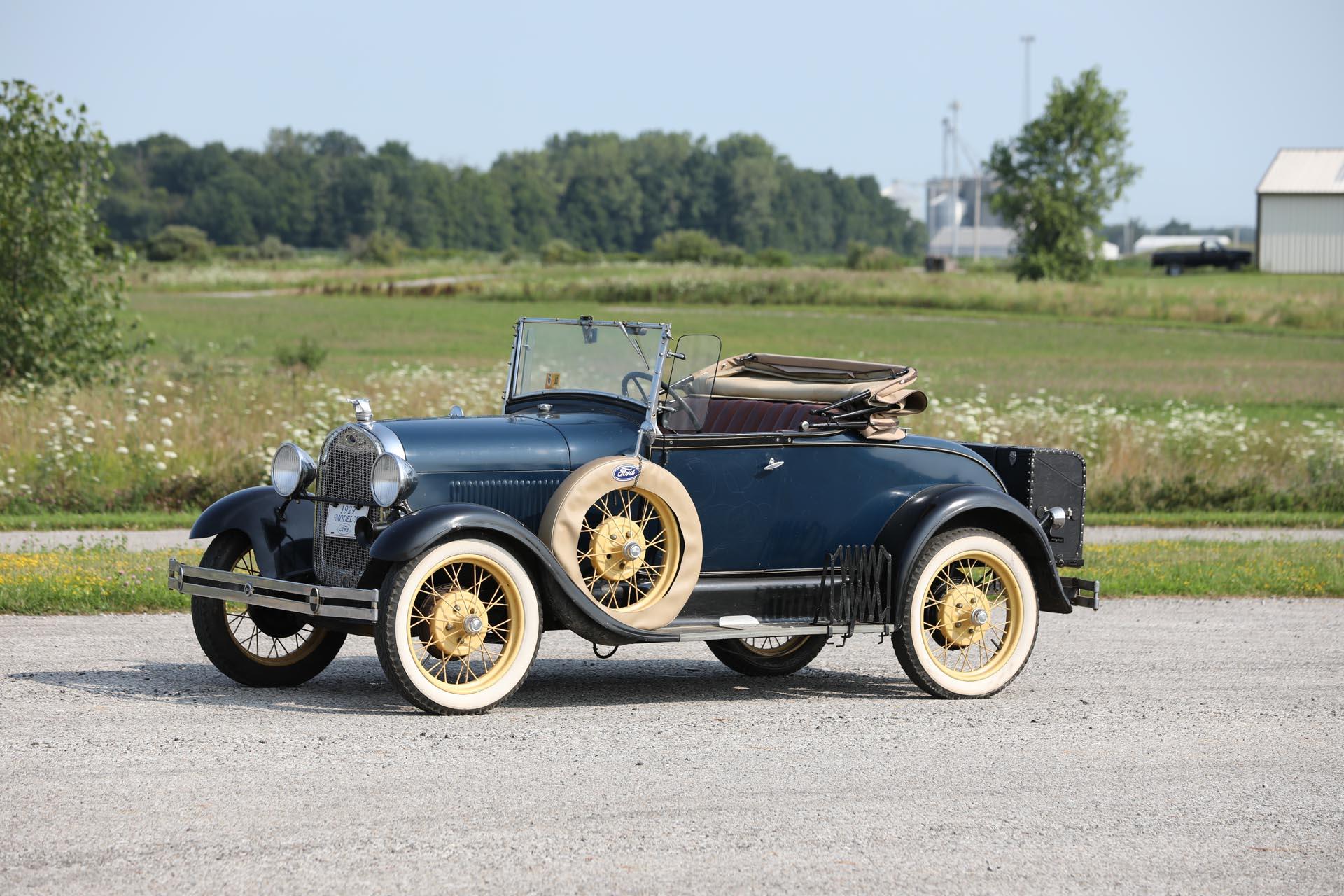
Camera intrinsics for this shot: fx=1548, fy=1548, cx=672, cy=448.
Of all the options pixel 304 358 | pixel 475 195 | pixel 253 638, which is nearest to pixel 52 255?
pixel 304 358

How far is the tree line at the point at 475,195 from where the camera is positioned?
146 m

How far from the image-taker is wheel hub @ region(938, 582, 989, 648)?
25.8ft

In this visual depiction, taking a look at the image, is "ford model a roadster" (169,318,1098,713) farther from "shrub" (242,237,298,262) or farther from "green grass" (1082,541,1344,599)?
"shrub" (242,237,298,262)

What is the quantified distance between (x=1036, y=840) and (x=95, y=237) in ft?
59.0

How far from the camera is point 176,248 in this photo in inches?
4382

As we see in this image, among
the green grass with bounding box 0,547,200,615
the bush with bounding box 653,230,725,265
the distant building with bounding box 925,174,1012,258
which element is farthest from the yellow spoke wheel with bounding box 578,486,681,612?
the distant building with bounding box 925,174,1012,258

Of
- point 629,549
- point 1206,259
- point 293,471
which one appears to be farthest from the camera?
point 1206,259

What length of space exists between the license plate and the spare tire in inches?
35.4

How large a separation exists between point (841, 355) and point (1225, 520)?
21193 millimetres

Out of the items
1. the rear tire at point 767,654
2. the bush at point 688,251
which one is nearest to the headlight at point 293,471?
the rear tire at point 767,654

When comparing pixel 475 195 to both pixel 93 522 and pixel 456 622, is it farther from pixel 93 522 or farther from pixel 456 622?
pixel 456 622

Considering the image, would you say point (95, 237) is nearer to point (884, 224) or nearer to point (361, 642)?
point (361, 642)

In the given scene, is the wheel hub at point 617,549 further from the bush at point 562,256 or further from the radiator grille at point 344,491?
the bush at point 562,256

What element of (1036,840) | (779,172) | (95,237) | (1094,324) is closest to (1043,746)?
(1036,840)
